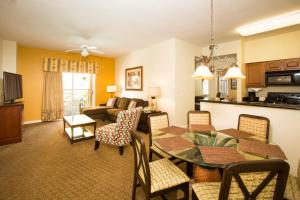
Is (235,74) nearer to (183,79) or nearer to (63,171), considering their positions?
(183,79)

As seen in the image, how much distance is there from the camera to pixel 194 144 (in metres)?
Answer: 1.72

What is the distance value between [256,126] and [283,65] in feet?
8.97

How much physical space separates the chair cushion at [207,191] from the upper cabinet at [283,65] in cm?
399

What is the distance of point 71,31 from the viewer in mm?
3877

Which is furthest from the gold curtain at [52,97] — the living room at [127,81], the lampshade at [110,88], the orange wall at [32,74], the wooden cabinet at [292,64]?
the wooden cabinet at [292,64]

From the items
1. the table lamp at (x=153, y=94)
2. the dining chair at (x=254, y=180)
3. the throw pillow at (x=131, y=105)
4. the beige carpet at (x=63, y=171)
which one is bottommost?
the beige carpet at (x=63, y=171)

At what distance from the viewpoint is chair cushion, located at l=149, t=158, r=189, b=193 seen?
1.44 meters

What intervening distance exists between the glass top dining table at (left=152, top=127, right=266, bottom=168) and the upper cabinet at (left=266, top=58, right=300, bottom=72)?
322cm

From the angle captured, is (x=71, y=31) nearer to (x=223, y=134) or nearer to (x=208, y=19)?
(x=208, y=19)

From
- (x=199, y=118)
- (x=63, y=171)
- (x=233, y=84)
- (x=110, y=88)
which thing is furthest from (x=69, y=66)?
(x=233, y=84)

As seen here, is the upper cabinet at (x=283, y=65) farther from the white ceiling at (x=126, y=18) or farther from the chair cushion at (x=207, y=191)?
the chair cushion at (x=207, y=191)

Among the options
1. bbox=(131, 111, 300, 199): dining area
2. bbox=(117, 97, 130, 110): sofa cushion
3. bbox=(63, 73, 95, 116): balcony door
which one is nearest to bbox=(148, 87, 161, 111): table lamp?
bbox=(117, 97, 130, 110): sofa cushion

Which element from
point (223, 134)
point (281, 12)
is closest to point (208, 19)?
point (281, 12)

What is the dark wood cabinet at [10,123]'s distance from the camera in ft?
11.3
